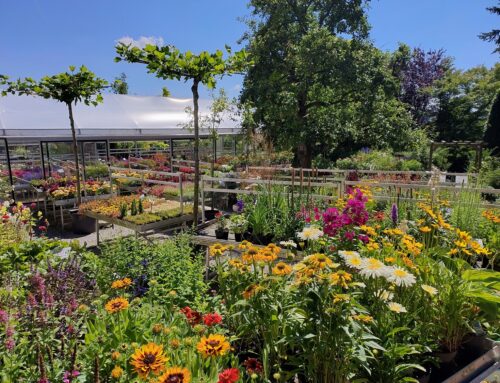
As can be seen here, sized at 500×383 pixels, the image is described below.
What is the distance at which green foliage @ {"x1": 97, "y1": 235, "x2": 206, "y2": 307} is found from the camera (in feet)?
7.29

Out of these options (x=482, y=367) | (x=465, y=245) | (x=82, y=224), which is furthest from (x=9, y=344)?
(x=82, y=224)

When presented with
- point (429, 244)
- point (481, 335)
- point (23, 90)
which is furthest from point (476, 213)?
point (23, 90)

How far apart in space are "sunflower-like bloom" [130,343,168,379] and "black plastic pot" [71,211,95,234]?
6.50 metres

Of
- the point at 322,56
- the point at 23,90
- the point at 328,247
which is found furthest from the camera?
the point at 322,56

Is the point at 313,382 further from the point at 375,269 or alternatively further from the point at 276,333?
the point at 375,269

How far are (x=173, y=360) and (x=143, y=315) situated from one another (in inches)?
13.8

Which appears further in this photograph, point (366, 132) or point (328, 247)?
point (366, 132)

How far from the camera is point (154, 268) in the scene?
8.11 feet

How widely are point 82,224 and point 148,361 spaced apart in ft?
21.7

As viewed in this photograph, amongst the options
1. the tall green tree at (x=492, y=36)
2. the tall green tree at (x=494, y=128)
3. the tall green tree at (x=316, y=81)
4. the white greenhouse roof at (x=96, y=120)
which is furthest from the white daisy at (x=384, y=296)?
the tall green tree at (x=492, y=36)

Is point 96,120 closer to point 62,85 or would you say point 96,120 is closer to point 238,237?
point 62,85

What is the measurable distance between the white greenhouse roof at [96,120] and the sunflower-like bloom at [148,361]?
29.1 ft

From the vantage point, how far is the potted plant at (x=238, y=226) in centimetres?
383

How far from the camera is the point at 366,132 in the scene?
10.9 meters
